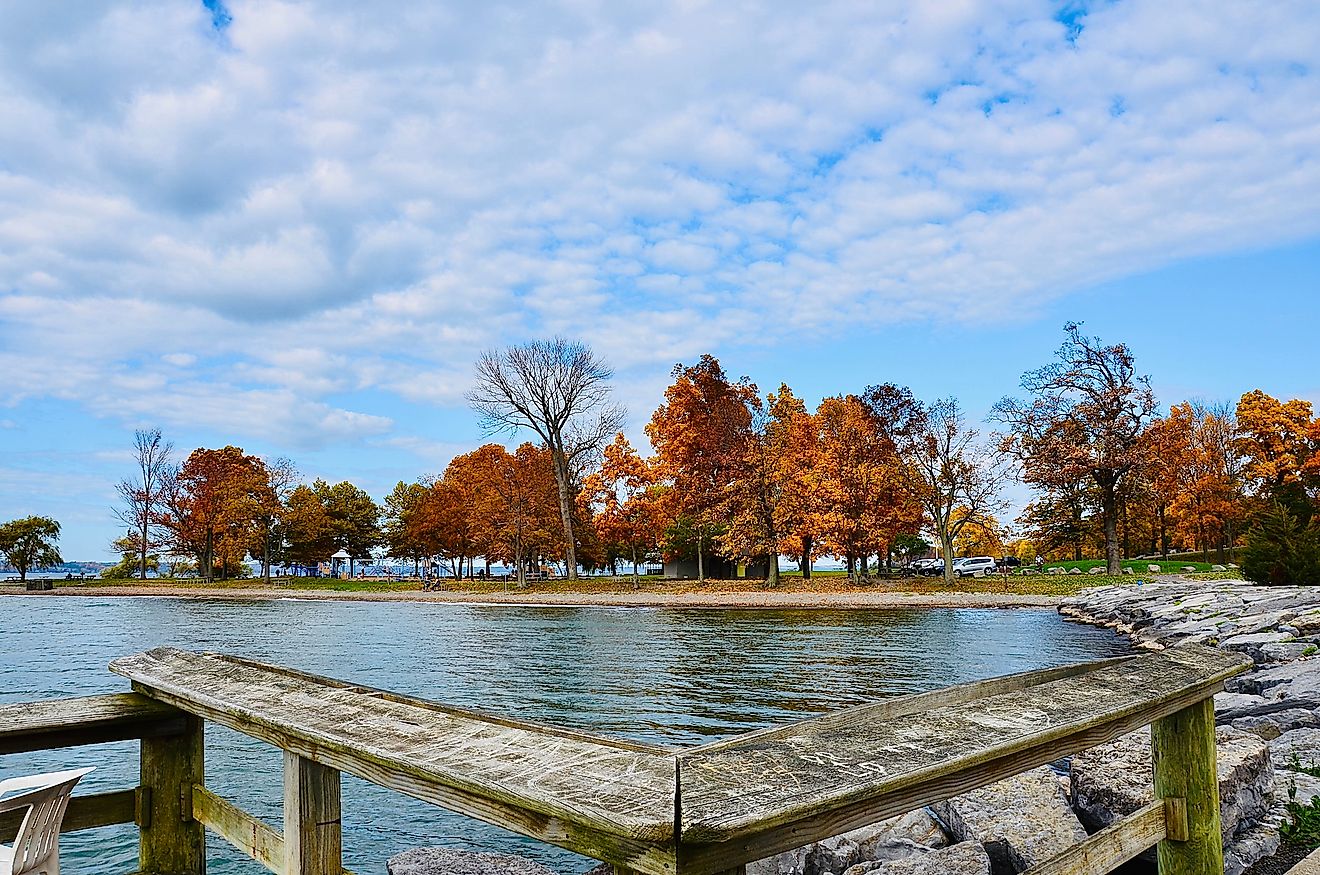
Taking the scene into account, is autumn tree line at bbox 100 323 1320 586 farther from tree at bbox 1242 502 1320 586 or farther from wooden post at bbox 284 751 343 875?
wooden post at bbox 284 751 343 875

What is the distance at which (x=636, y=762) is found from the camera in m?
1.42

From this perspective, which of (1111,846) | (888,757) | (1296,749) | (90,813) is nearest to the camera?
Result: (888,757)

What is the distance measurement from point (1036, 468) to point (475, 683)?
97.3ft

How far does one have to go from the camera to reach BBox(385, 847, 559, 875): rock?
4.62m

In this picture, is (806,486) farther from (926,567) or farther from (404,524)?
(404,524)

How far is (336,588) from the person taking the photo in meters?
50.5

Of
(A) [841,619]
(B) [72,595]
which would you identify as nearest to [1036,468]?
(A) [841,619]

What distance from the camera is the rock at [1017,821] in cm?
421

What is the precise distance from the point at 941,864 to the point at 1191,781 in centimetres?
144

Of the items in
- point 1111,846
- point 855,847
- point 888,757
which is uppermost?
point 888,757

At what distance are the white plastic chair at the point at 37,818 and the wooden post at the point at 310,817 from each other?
0.83 meters

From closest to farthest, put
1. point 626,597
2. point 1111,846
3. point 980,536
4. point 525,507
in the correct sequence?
point 1111,846 < point 626,597 < point 525,507 < point 980,536

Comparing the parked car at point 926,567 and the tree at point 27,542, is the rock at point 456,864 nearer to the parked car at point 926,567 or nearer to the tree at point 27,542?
the parked car at point 926,567

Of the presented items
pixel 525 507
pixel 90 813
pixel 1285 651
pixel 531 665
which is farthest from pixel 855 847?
pixel 525 507
